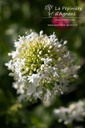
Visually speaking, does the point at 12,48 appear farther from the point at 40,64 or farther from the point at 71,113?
the point at 40,64

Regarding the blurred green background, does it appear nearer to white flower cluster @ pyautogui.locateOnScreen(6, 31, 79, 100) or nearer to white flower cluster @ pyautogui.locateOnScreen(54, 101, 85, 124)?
white flower cluster @ pyautogui.locateOnScreen(54, 101, 85, 124)

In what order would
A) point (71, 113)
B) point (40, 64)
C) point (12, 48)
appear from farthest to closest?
1. point (12, 48)
2. point (71, 113)
3. point (40, 64)

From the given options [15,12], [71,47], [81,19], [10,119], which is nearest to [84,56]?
[71,47]

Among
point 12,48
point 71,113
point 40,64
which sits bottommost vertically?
point 40,64

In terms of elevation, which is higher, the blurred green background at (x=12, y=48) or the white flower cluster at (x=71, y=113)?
the blurred green background at (x=12, y=48)

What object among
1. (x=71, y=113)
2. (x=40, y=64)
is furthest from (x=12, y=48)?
(x=40, y=64)

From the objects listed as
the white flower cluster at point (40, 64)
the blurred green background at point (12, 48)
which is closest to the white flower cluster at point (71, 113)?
the blurred green background at point (12, 48)

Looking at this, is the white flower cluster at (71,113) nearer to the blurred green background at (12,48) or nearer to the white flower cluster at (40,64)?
the blurred green background at (12,48)
